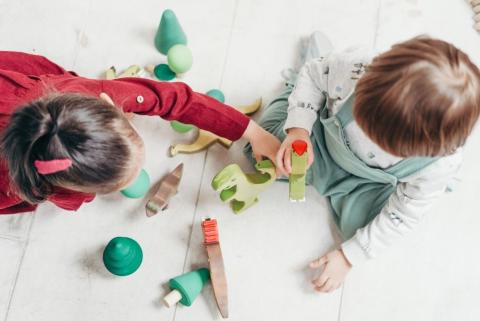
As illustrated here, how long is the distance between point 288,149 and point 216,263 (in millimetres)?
253

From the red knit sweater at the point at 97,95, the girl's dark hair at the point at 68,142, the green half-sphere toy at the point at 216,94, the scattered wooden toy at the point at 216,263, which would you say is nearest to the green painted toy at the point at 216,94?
the green half-sphere toy at the point at 216,94

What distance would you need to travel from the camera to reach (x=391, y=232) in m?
0.83

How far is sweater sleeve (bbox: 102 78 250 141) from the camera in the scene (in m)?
0.77

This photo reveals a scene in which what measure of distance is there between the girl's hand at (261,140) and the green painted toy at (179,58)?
0.67 feet

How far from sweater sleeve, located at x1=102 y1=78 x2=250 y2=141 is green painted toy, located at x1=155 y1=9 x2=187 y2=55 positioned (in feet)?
0.59

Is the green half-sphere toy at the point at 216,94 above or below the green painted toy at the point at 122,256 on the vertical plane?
above

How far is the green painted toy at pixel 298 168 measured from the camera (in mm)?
750

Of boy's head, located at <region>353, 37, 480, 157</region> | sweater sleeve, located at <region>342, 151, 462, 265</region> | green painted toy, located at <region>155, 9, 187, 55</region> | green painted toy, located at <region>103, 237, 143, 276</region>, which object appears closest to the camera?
boy's head, located at <region>353, 37, 480, 157</region>

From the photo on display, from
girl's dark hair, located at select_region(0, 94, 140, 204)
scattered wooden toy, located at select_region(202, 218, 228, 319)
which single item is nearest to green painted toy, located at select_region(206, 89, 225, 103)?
scattered wooden toy, located at select_region(202, 218, 228, 319)

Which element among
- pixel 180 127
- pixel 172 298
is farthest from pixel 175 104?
pixel 172 298

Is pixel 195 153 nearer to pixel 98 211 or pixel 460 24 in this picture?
pixel 98 211

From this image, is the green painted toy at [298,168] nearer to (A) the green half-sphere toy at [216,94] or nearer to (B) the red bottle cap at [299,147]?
(B) the red bottle cap at [299,147]

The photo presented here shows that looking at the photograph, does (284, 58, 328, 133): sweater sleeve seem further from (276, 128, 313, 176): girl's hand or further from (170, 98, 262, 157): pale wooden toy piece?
(170, 98, 262, 157): pale wooden toy piece

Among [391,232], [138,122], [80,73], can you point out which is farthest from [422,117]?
[80,73]
